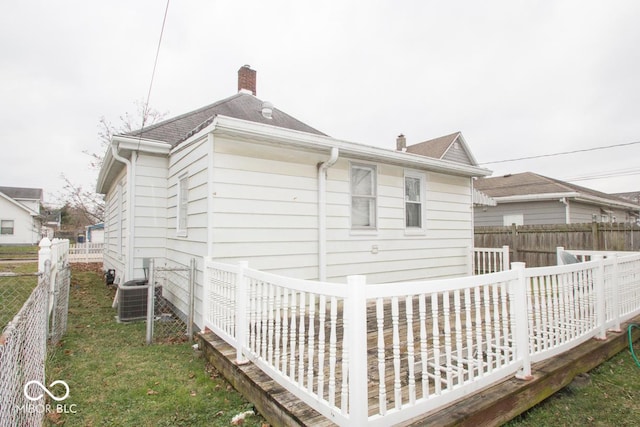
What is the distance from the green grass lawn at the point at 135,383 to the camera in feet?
8.48

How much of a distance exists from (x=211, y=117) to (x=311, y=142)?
180 centimetres

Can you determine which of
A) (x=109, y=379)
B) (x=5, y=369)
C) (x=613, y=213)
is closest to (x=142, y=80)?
(x=109, y=379)

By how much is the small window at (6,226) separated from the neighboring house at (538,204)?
3288cm

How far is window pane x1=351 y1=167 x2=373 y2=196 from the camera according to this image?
18.5ft

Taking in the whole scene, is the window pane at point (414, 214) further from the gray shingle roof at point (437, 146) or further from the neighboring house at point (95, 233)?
the neighboring house at point (95, 233)

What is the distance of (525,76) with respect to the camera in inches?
411

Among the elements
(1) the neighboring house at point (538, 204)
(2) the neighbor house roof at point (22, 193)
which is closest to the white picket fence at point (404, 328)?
(1) the neighboring house at point (538, 204)

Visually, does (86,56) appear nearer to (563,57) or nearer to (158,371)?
(158,371)

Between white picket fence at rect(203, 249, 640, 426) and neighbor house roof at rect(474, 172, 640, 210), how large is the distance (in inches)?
363

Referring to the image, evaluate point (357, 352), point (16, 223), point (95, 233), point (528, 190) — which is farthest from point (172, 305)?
point (16, 223)

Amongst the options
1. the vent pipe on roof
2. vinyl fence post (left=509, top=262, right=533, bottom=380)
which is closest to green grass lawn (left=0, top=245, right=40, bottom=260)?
the vent pipe on roof

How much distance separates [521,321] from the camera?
2.62 meters

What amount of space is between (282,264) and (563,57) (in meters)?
10.4

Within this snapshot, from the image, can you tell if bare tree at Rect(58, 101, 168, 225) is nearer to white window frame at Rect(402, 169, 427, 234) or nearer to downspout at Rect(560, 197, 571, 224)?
white window frame at Rect(402, 169, 427, 234)
